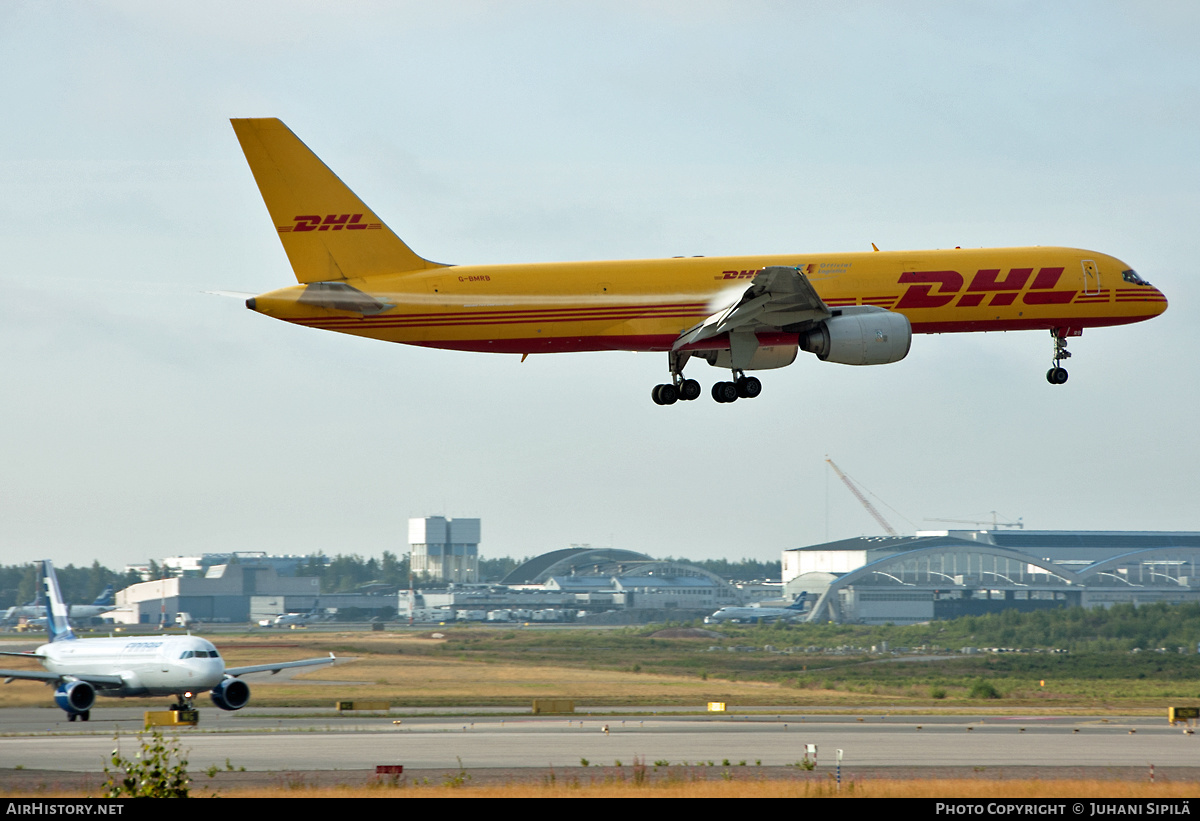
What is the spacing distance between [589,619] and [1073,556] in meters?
84.4

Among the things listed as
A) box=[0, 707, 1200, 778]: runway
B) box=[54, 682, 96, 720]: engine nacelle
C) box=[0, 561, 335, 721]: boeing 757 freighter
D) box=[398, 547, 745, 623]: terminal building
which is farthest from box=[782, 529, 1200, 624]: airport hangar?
box=[54, 682, 96, 720]: engine nacelle

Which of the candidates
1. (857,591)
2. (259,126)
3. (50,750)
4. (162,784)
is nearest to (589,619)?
(857,591)

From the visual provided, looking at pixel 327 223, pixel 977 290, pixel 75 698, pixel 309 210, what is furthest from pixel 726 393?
pixel 75 698

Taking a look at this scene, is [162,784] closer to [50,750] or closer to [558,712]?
[50,750]

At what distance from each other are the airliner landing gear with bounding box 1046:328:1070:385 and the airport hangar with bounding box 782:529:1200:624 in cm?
9675

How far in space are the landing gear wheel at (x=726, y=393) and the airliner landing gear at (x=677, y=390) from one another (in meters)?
1.07

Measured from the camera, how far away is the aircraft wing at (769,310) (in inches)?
1489

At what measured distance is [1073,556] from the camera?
198m

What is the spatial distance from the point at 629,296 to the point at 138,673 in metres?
34.8

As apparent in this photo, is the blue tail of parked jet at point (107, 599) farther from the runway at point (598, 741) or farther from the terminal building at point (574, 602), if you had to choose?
the runway at point (598, 741)

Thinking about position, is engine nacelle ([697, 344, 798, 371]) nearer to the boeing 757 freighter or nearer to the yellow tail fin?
the yellow tail fin

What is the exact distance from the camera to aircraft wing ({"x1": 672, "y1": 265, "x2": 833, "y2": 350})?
37.8m
